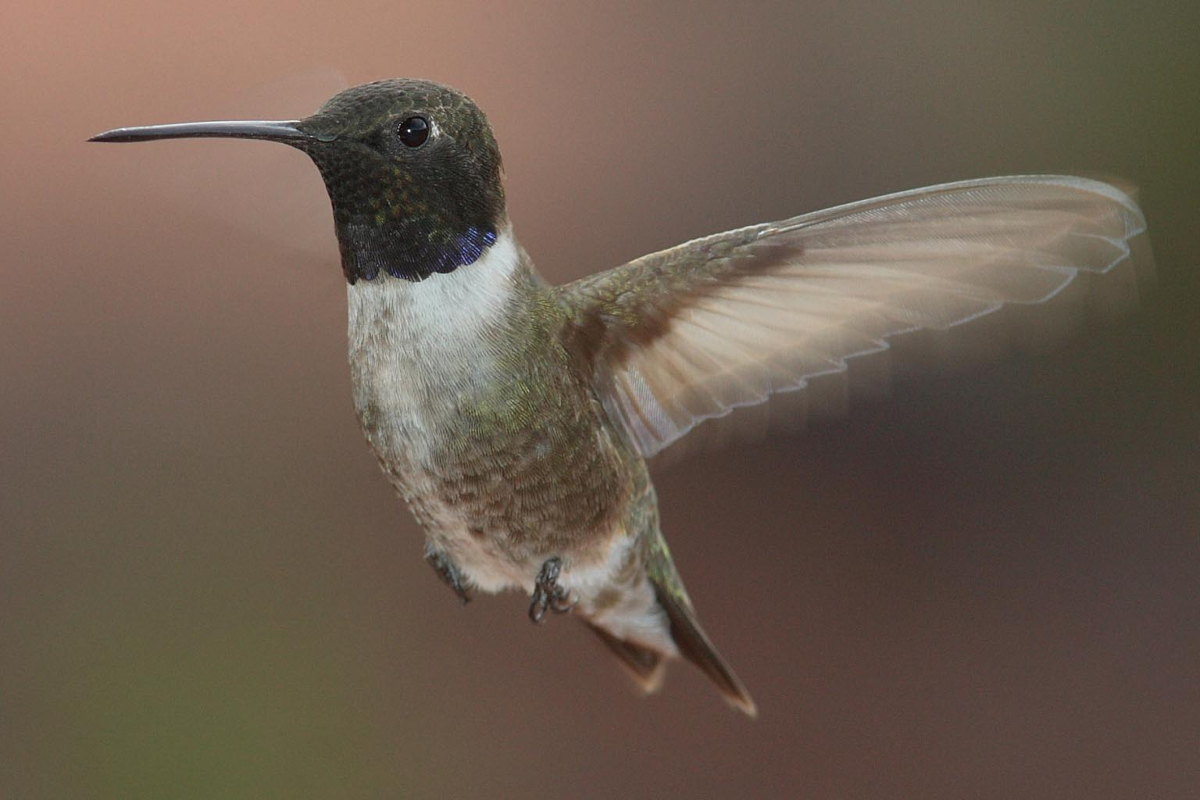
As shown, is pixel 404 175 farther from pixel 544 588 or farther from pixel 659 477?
pixel 659 477

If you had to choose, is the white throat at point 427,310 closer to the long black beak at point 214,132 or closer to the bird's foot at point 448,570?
the long black beak at point 214,132

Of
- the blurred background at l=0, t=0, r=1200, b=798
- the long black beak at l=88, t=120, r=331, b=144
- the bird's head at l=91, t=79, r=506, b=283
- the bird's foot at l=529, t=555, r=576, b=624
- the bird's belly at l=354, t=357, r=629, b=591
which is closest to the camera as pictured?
the long black beak at l=88, t=120, r=331, b=144

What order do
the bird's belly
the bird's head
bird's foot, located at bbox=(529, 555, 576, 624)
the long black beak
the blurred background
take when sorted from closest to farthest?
the long black beak, the bird's head, the bird's belly, bird's foot, located at bbox=(529, 555, 576, 624), the blurred background

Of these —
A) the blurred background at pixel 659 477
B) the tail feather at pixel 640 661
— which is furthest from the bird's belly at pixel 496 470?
the blurred background at pixel 659 477

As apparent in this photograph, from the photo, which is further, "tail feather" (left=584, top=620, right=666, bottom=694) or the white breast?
"tail feather" (left=584, top=620, right=666, bottom=694)

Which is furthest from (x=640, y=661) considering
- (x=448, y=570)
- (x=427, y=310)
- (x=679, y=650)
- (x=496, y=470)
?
(x=427, y=310)

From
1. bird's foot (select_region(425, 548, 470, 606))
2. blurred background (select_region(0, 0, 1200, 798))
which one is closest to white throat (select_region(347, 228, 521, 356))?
bird's foot (select_region(425, 548, 470, 606))

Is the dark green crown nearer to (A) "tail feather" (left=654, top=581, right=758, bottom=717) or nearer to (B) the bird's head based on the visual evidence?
(B) the bird's head
